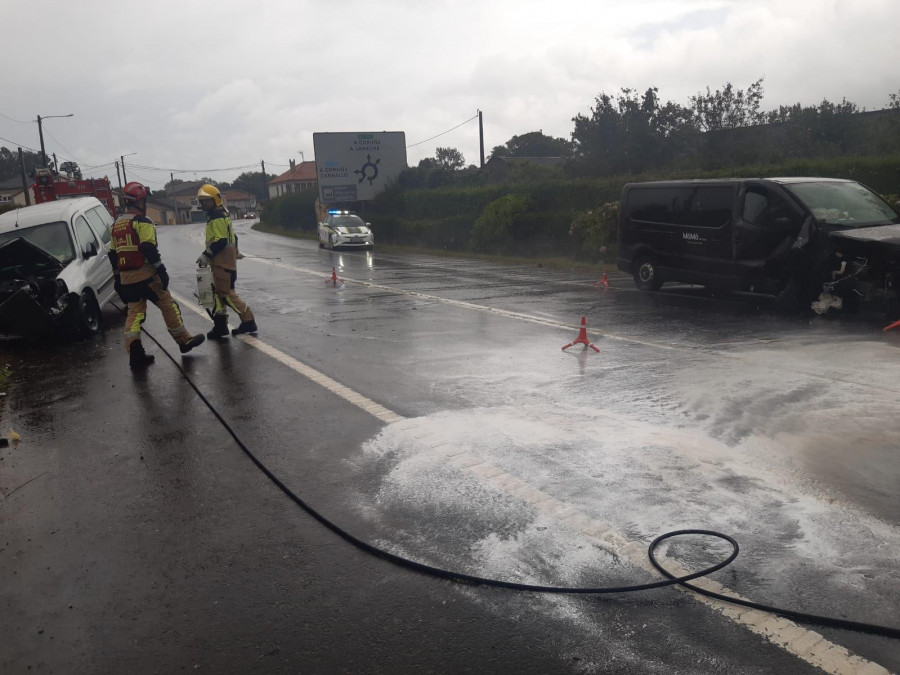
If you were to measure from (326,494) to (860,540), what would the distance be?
9.72ft

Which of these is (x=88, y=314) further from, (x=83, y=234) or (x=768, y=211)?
(x=768, y=211)

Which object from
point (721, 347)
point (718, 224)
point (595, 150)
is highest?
point (595, 150)

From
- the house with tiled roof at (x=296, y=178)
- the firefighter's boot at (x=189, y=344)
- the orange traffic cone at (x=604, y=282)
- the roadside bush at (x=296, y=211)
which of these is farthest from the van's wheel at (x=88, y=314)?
the house with tiled roof at (x=296, y=178)

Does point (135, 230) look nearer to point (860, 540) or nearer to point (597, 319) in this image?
point (597, 319)

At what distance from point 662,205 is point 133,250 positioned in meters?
9.27

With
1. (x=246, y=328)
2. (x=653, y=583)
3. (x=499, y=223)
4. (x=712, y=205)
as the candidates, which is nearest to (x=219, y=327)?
(x=246, y=328)

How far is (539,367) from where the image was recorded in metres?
7.99

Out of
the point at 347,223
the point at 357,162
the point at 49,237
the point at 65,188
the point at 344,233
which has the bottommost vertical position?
the point at 344,233

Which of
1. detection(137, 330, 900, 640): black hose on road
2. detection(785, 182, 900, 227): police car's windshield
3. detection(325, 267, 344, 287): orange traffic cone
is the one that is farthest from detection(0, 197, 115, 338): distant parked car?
detection(785, 182, 900, 227): police car's windshield

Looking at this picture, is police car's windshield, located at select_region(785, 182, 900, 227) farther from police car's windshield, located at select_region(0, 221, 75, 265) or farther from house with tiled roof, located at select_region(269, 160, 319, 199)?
house with tiled roof, located at select_region(269, 160, 319, 199)

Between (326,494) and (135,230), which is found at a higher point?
(135,230)

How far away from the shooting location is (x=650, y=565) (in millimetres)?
3609

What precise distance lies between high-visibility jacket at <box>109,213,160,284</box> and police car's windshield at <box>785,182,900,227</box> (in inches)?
360

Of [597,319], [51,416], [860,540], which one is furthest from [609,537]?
[597,319]
